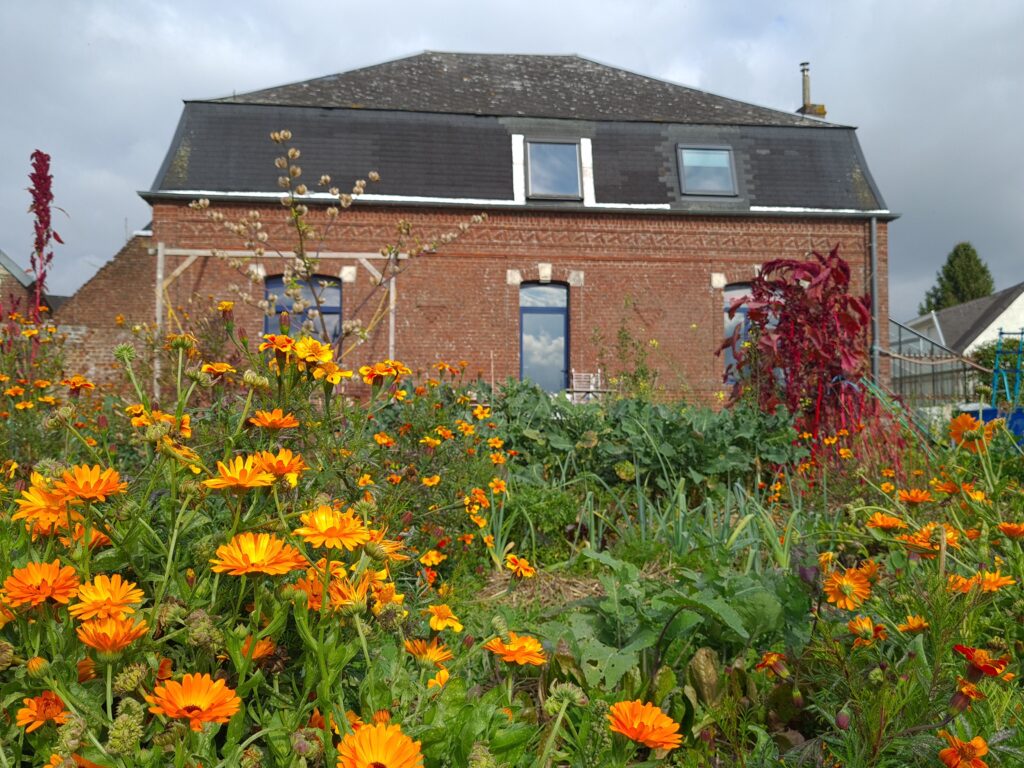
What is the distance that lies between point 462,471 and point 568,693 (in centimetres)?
225

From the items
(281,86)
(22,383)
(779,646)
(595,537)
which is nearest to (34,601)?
(779,646)

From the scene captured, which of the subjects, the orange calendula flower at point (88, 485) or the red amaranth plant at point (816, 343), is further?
the red amaranth plant at point (816, 343)

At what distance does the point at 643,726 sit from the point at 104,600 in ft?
2.51

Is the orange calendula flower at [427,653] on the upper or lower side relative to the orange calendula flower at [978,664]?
upper

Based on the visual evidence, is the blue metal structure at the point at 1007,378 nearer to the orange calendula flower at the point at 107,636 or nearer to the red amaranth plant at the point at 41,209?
the orange calendula flower at the point at 107,636

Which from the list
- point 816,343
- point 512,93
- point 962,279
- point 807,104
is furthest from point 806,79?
point 962,279

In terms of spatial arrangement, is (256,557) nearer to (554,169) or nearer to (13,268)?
(554,169)

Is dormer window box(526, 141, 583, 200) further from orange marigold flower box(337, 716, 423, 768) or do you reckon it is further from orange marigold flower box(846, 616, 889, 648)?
orange marigold flower box(337, 716, 423, 768)

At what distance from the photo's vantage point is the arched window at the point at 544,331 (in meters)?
13.9

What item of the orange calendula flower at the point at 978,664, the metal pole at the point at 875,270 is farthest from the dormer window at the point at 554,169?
the orange calendula flower at the point at 978,664

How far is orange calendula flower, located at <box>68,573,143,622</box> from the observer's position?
101 centimetres

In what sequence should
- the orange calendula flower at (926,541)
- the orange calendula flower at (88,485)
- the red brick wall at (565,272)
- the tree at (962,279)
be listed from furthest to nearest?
1. the tree at (962,279)
2. the red brick wall at (565,272)
3. the orange calendula flower at (926,541)
4. the orange calendula flower at (88,485)

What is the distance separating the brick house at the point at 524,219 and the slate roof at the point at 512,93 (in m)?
0.13

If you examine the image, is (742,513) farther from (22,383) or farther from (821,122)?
(821,122)
